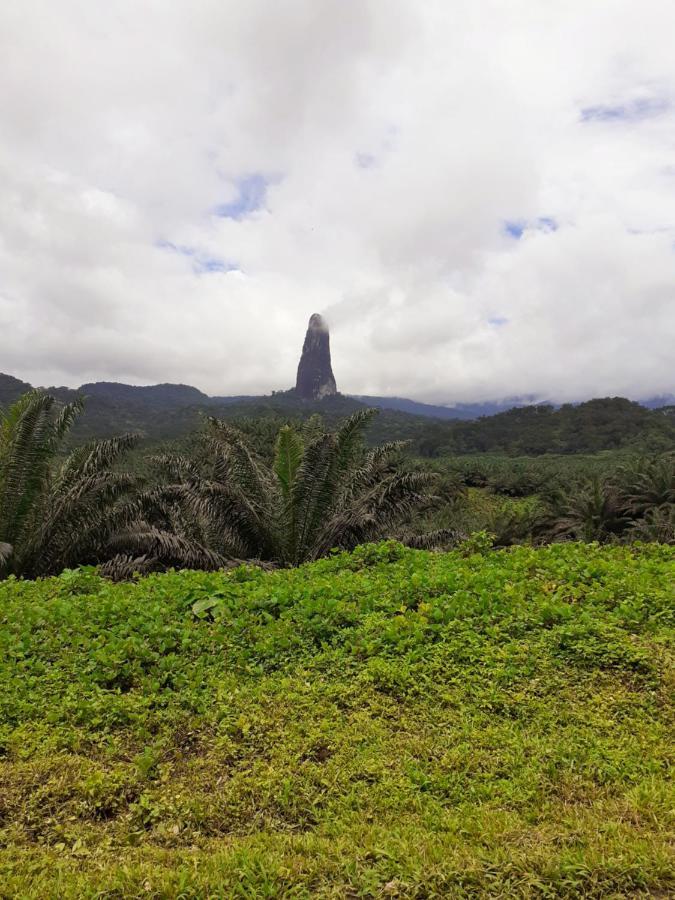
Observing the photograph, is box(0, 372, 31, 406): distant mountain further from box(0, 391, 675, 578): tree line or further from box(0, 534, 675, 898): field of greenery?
box(0, 534, 675, 898): field of greenery

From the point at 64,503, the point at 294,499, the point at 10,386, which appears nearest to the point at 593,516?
the point at 294,499

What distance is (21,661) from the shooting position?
15.6ft

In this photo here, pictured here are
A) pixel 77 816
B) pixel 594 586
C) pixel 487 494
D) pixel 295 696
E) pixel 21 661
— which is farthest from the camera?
pixel 487 494

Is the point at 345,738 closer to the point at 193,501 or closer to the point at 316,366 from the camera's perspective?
the point at 193,501

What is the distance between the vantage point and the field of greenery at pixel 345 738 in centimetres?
255

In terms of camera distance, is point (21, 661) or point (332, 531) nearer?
point (21, 661)

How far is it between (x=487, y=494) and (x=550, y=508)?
15137 mm

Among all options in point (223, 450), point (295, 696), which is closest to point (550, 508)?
point (223, 450)

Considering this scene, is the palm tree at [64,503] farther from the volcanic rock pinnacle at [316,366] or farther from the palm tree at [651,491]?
the volcanic rock pinnacle at [316,366]

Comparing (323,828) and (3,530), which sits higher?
(3,530)

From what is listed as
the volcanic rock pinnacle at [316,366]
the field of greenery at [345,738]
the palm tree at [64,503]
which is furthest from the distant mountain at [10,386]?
the volcanic rock pinnacle at [316,366]

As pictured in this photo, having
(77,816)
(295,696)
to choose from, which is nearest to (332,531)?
(295,696)

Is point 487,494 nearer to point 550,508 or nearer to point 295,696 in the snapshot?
point 550,508

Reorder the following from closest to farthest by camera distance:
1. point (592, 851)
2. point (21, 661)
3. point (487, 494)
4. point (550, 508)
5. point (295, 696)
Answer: point (592, 851)
point (295, 696)
point (21, 661)
point (550, 508)
point (487, 494)
